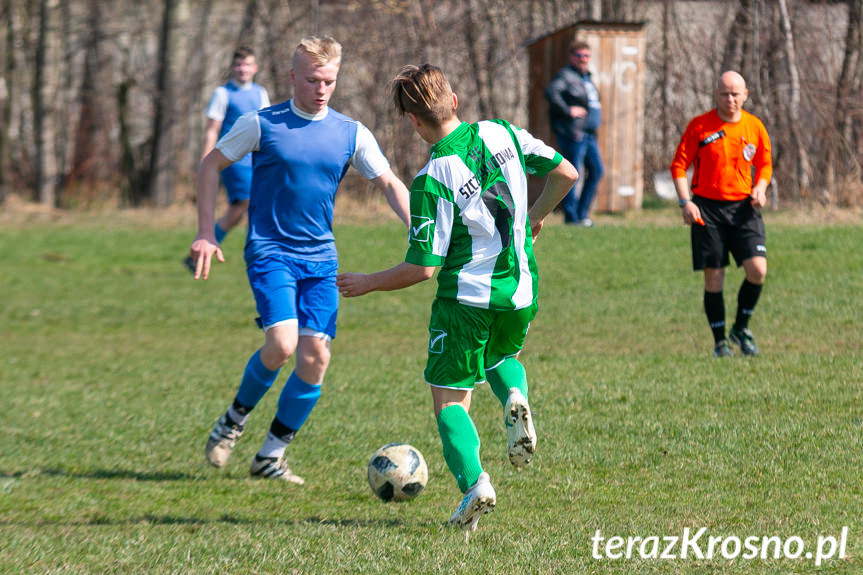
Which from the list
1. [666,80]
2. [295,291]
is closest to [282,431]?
[295,291]

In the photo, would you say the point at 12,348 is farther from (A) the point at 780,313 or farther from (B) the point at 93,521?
(A) the point at 780,313

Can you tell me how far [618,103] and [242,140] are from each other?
36.4 ft

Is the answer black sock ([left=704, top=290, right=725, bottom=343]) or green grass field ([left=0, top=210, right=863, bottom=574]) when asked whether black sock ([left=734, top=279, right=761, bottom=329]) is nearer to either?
black sock ([left=704, top=290, right=725, bottom=343])

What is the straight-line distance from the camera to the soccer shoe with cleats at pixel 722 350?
845 cm

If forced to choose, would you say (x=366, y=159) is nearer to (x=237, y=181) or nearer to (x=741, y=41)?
(x=237, y=181)

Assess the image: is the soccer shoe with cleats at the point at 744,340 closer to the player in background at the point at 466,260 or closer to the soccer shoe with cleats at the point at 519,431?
the player in background at the point at 466,260

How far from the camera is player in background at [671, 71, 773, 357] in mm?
8234

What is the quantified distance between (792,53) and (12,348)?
35.9ft

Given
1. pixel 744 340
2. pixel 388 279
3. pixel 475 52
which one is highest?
pixel 475 52

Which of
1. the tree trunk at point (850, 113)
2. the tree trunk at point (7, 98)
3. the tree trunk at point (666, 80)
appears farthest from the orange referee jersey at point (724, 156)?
the tree trunk at point (7, 98)

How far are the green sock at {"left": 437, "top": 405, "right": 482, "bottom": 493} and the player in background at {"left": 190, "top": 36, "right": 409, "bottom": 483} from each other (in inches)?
51.3

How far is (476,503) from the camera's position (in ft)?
14.0

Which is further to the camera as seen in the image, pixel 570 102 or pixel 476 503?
pixel 570 102

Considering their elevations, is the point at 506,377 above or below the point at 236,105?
below
